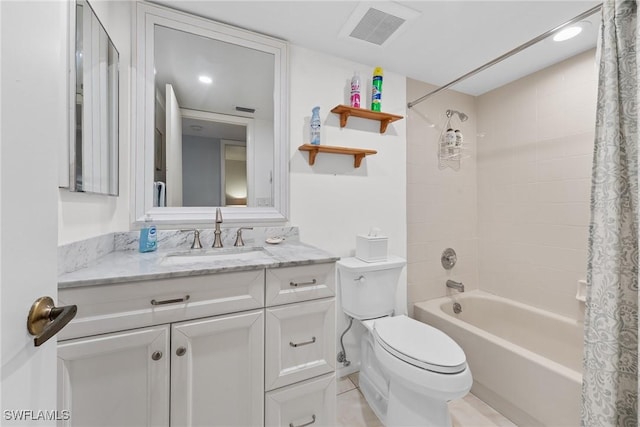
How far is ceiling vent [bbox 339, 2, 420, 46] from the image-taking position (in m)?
1.37

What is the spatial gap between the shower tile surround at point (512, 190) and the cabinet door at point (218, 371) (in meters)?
1.43

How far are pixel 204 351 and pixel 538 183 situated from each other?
2431mm

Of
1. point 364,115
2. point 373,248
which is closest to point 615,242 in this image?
point 373,248

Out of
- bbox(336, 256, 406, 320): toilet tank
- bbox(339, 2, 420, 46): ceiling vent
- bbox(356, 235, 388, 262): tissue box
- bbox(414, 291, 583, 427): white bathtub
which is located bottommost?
bbox(414, 291, 583, 427): white bathtub

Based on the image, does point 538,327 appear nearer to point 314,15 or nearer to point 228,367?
point 228,367

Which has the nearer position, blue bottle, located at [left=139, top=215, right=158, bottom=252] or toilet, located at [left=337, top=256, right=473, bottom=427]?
toilet, located at [left=337, top=256, right=473, bottom=427]

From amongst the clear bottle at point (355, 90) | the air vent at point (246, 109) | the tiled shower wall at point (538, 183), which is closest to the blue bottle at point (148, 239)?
the air vent at point (246, 109)

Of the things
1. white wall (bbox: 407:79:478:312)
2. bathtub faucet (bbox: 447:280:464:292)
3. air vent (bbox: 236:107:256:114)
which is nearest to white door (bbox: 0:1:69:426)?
air vent (bbox: 236:107:256:114)

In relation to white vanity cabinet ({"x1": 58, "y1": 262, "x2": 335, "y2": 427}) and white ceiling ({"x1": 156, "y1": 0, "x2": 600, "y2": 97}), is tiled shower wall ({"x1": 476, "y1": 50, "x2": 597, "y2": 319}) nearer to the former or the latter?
white ceiling ({"x1": 156, "y1": 0, "x2": 600, "y2": 97})

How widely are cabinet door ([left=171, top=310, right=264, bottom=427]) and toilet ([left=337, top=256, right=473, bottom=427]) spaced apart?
0.66 metres

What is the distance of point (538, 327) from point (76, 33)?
3.03 metres

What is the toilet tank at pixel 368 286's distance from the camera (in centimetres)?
162

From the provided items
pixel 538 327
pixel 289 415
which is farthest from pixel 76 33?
pixel 538 327

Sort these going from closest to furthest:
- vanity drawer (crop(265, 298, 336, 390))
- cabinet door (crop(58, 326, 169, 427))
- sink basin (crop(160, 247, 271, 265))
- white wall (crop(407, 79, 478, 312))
Result: 1. cabinet door (crop(58, 326, 169, 427))
2. vanity drawer (crop(265, 298, 336, 390))
3. sink basin (crop(160, 247, 271, 265))
4. white wall (crop(407, 79, 478, 312))
